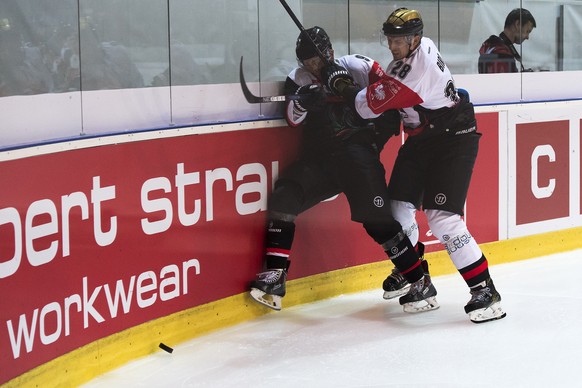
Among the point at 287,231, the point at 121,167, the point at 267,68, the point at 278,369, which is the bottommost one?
the point at 278,369

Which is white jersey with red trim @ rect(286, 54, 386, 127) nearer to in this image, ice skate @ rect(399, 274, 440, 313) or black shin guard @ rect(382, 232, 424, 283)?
black shin guard @ rect(382, 232, 424, 283)

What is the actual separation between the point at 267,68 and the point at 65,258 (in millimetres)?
1514

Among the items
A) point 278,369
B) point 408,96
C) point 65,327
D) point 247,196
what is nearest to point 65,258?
point 65,327

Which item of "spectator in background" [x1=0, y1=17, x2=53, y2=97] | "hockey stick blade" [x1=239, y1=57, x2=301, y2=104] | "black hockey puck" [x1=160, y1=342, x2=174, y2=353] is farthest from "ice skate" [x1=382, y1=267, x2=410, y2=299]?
"spectator in background" [x1=0, y1=17, x2=53, y2=97]

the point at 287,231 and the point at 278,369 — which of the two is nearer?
the point at 278,369

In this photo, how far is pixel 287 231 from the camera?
14.7 ft

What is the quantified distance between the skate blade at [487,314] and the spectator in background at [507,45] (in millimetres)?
1627

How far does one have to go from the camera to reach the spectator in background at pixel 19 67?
11.0ft

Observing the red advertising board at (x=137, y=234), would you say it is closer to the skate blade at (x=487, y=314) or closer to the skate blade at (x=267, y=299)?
the skate blade at (x=267, y=299)

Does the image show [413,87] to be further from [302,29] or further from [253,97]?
[253,97]

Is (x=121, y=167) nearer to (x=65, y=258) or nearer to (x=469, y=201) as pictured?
(x=65, y=258)

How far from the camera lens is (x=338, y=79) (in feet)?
14.3

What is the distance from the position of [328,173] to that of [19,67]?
5.06 ft

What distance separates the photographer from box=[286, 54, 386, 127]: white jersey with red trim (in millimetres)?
4551
